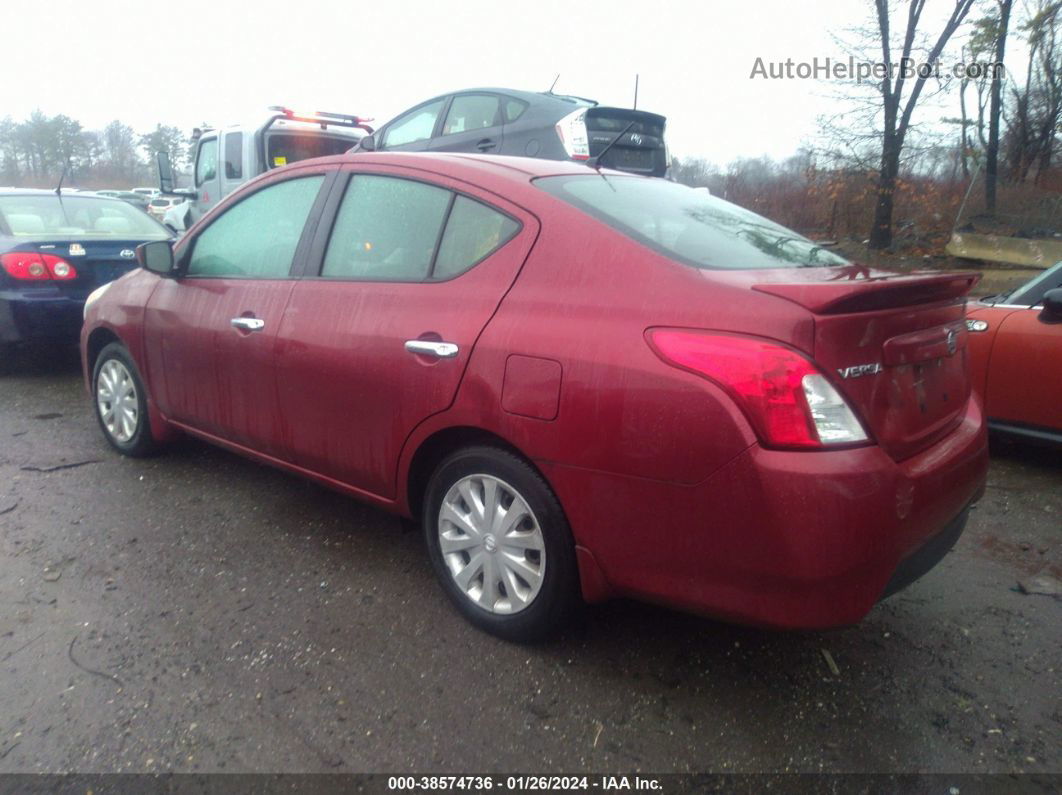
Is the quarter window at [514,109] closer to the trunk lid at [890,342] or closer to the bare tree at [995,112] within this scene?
the trunk lid at [890,342]

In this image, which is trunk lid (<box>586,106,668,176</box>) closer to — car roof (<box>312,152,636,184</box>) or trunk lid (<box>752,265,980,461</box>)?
car roof (<box>312,152,636,184</box>)

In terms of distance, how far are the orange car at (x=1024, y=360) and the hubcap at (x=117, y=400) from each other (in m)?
4.49

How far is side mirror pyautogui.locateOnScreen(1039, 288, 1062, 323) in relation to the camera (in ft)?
14.5

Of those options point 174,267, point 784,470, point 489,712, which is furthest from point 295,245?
point 784,470

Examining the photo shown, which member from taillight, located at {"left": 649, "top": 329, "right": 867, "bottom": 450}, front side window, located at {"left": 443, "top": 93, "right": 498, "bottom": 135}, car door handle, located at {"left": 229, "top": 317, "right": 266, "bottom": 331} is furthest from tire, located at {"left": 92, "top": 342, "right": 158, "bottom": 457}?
front side window, located at {"left": 443, "top": 93, "right": 498, "bottom": 135}

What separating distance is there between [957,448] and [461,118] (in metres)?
7.25

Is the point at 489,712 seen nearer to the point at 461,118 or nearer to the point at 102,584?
the point at 102,584

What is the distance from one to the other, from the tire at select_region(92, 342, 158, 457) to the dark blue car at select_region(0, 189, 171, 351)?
202 cm

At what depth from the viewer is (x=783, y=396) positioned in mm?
2182

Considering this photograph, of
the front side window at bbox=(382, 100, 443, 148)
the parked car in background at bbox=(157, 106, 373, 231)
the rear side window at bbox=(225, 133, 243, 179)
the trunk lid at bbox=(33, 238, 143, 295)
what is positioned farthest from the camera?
the rear side window at bbox=(225, 133, 243, 179)

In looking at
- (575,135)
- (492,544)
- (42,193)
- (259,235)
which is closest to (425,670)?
(492,544)

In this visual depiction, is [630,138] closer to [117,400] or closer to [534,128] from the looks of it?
[534,128]

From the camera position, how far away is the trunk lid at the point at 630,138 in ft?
26.7

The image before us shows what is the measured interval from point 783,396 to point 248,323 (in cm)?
237
